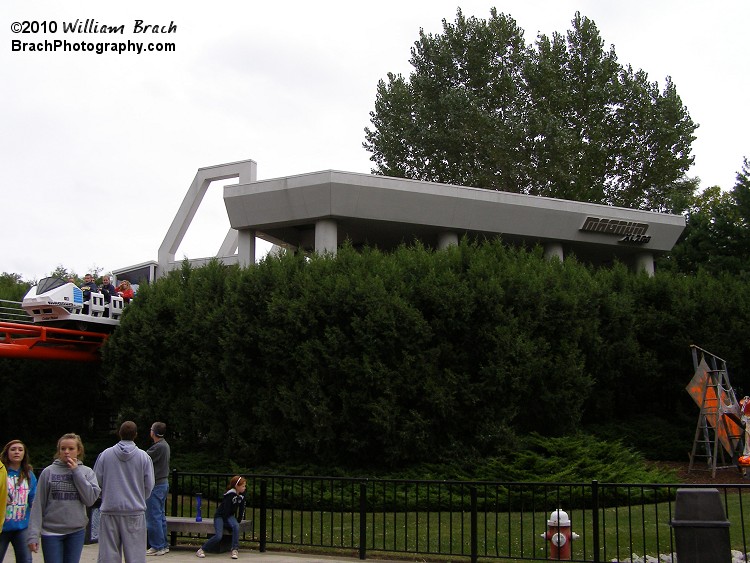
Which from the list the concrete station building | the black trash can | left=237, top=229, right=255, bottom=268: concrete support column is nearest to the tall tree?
the concrete station building

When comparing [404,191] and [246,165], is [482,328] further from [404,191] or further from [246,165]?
[246,165]

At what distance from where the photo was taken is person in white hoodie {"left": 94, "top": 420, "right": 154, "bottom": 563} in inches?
309

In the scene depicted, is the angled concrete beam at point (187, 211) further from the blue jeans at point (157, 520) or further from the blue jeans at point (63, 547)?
the blue jeans at point (63, 547)

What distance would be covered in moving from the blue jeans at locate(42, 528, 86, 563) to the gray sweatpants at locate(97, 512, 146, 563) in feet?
0.94

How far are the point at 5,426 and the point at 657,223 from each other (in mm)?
26675

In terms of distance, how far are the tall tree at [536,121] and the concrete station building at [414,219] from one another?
481 inches

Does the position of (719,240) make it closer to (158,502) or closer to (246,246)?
(246,246)

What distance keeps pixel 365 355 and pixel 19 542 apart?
11.6 meters

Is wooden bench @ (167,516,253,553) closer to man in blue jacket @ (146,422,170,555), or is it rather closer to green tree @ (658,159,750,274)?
man in blue jacket @ (146,422,170,555)

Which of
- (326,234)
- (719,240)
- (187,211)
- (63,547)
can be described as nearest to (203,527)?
(63,547)

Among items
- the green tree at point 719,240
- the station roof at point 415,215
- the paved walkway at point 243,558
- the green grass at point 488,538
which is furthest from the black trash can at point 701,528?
the green tree at point 719,240

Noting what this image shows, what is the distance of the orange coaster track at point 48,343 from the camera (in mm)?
19766

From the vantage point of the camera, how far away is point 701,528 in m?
6.88

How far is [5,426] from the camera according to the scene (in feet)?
82.0
